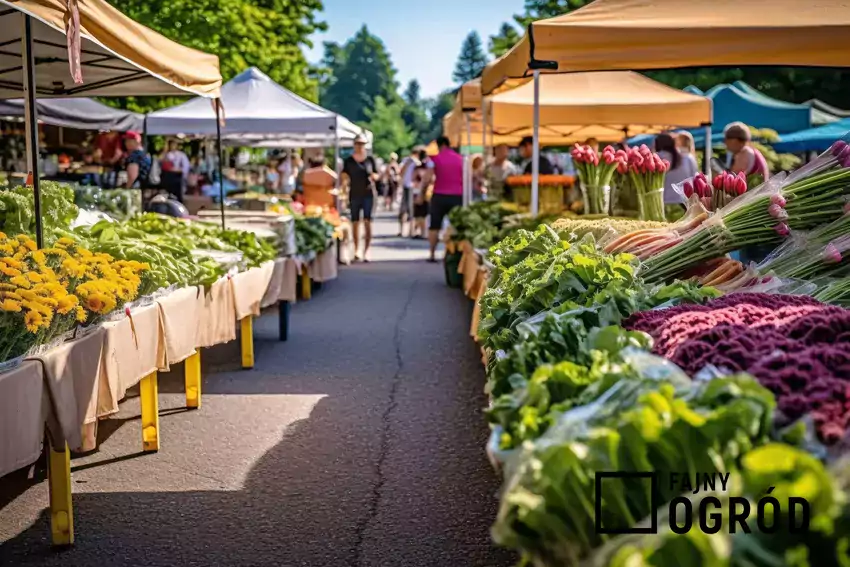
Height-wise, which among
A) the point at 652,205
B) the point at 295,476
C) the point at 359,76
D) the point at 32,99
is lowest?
the point at 295,476

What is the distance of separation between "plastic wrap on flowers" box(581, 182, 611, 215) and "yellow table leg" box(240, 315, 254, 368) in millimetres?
3005

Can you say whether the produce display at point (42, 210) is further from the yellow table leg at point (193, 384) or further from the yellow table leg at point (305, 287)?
the yellow table leg at point (305, 287)

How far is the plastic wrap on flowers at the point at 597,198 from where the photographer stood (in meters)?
8.01

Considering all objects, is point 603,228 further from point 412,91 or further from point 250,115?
point 412,91

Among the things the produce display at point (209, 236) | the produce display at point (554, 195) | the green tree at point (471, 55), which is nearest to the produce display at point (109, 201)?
the produce display at point (209, 236)

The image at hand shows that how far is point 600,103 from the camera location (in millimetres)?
13203

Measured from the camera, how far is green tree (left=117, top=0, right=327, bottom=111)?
885 inches

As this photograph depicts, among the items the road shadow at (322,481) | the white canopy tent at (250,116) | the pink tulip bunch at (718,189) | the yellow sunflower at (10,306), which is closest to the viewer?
the yellow sunflower at (10,306)

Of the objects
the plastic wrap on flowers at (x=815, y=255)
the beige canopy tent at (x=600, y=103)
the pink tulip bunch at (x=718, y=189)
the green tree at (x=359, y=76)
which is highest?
the green tree at (x=359, y=76)

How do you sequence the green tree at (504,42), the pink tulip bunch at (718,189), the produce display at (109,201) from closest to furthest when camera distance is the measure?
the pink tulip bunch at (718,189), the produce display at (109,201), the green tree at (504,42)

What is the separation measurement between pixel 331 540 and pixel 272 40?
24.3 m

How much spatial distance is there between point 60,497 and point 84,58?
4.24 m

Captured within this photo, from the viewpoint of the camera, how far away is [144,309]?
18.5 feet

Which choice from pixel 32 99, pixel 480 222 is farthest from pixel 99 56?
pixel 480 222
